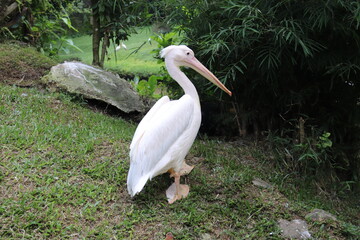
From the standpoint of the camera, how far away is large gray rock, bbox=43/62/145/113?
5.11 meters

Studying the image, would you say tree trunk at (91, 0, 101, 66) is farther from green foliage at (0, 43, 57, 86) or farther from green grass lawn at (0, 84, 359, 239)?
green grass lawn at (0, 84, 359, 239)

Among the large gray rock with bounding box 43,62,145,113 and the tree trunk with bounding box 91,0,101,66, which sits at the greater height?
the tree trunk with bounding box 91,0,101,66

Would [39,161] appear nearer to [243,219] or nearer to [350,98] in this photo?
[243,219]

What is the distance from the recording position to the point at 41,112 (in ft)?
14.7

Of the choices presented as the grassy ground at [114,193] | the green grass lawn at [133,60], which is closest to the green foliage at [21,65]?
the grassy ground at [114,193]

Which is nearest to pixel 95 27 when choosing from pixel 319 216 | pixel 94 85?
pixel 94 85

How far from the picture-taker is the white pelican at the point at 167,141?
9.91ft

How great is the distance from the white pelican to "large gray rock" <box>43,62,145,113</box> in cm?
197

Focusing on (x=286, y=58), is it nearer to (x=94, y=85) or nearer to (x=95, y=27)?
(x=94, y=85)

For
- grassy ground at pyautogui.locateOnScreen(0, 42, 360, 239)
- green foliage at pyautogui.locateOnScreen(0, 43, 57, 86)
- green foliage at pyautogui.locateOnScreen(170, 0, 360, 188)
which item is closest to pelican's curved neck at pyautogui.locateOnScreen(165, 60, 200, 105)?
green foliage at pyautogui.locateOnScreen(170, 0, 360, 188)

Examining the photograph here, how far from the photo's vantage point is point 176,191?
3.22 metres

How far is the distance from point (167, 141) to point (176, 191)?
45 cm

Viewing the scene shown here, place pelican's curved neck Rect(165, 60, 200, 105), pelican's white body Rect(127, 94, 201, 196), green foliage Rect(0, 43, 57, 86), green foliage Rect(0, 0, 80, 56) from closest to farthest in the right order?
pelican's white body Rect(127, 94, 201, 196)
pelican's curved neck Rect(165, 60, 200, 105)
green foliage Rect(0, 43, 57, 86)
green foliage Rect(0, 0, 80, 56)

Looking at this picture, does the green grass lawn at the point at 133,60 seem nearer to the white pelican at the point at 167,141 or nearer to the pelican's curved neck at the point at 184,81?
the pelican's curved neck at the point at 184,81
